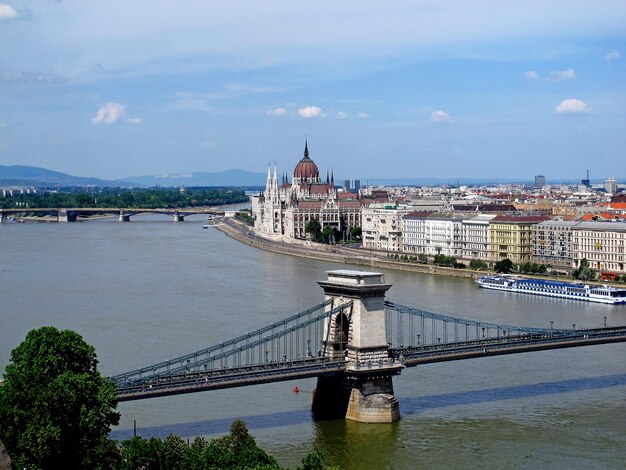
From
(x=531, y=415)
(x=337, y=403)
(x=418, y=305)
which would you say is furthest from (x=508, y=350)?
(x=418, y=305)

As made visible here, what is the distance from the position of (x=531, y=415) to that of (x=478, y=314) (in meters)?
10.4

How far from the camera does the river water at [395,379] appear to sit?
14.5 meters

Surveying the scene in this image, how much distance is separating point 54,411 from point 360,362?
17.4ft

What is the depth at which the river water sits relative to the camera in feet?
47.5

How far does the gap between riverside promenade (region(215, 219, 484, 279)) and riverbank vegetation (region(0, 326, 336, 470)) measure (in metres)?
26.4

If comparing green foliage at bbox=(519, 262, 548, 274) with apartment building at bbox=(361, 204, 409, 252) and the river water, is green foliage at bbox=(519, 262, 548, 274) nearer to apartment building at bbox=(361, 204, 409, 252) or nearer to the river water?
the river water

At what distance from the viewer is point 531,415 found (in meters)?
16.1

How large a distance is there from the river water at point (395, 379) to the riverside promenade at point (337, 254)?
2.53m

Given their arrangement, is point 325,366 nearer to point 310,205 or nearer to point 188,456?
point 188,456

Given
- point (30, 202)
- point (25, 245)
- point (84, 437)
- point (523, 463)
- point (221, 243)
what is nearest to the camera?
point (84, 437)

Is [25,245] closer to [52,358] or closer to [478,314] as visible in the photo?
[478,314]

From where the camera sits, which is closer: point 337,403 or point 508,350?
point 337,403

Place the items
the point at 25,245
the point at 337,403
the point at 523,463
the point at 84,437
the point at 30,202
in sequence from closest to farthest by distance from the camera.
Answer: the point at 84,437 → the point at 523,463 → the point at 337,403 → the point at 25,245 → the point at 30,202

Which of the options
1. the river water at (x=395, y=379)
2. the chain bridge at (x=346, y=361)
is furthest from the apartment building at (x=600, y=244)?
the chain bridge at (x=346, y=361)
